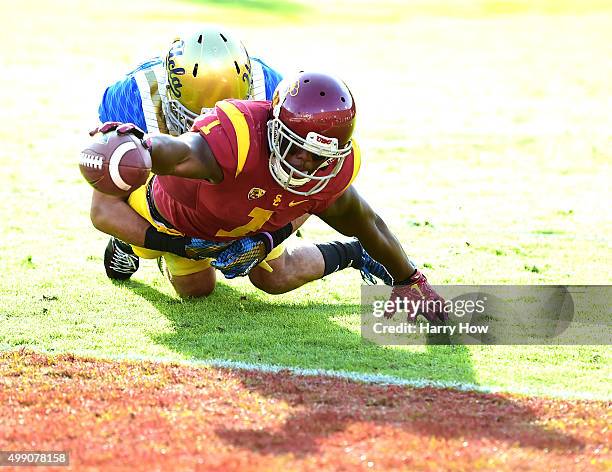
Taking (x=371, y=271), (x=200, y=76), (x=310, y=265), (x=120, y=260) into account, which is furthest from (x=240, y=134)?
(x=120, y=260)

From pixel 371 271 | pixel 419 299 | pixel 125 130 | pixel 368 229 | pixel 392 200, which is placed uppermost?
pixel 125 130

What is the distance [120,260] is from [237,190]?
1.66m

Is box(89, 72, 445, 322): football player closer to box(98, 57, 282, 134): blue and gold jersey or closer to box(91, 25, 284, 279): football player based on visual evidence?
box(91, 25, 284, 279): football player

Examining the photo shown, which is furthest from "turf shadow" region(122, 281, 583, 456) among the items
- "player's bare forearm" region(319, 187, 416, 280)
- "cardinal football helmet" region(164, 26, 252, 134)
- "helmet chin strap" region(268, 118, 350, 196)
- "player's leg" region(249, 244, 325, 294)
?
"cardinal football helmet" region(164, 26, 252, 134)

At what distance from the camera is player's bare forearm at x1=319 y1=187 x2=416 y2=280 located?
5.66 metres

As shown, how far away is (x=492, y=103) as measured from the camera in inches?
594

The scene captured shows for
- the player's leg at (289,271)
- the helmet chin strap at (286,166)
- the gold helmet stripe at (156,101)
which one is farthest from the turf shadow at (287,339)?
the gold helmet stripe at (156,101)

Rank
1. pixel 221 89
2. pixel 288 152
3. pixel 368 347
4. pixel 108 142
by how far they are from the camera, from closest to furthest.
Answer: pixel 108 142, pixel 288 152, pixel 368 347, pixel 221 89

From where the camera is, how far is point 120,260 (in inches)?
262

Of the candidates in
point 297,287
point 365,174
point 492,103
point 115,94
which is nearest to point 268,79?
point 115,94

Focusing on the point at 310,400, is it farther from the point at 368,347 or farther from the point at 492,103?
the point at 492,103

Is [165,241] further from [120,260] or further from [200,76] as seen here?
[200,76]

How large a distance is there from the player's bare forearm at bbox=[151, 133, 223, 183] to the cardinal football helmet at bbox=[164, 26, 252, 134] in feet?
4.37

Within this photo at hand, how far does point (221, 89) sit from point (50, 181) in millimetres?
4076
